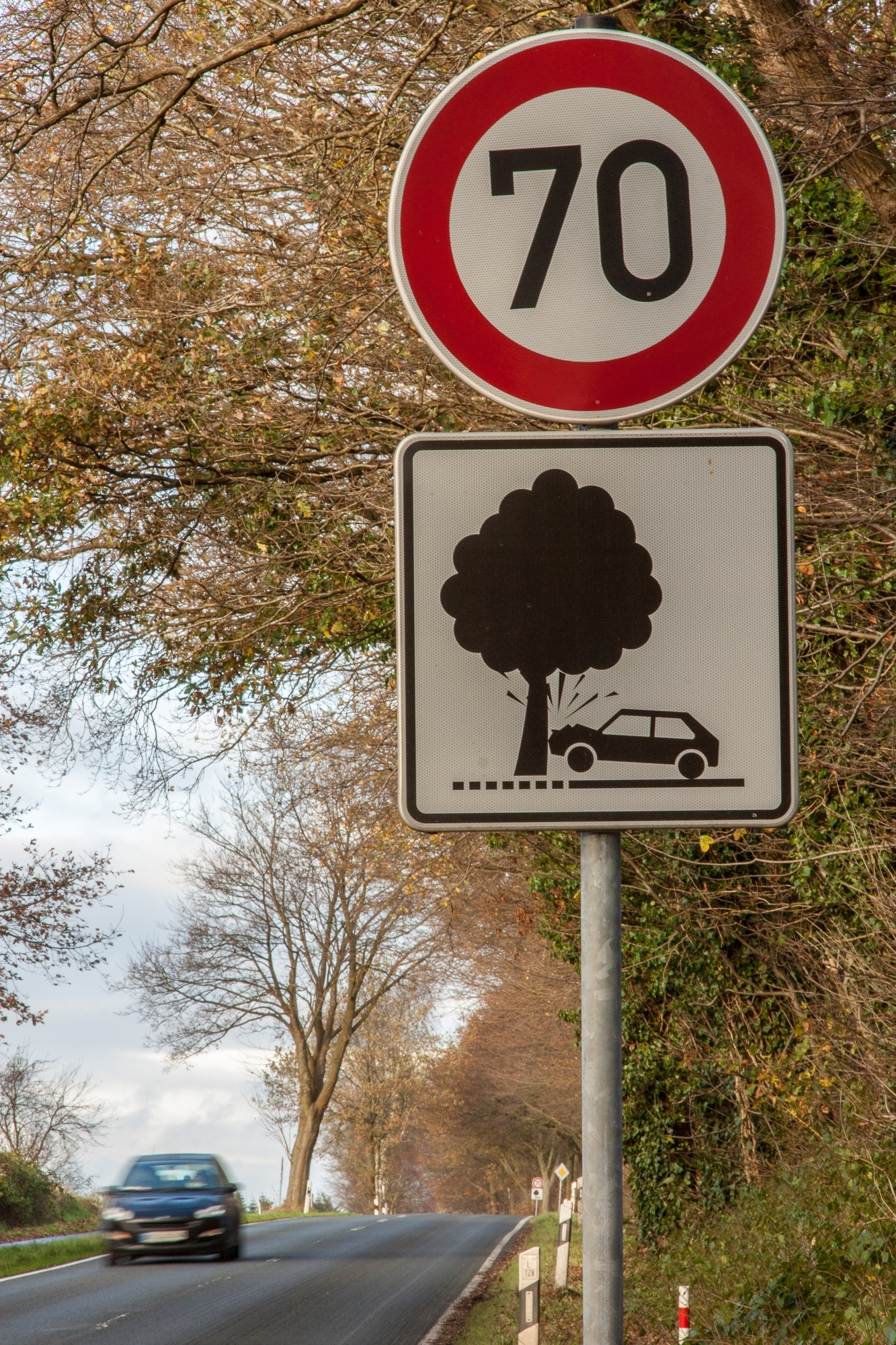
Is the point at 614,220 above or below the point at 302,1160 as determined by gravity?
above

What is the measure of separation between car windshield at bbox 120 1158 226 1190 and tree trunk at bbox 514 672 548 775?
19.1 meters

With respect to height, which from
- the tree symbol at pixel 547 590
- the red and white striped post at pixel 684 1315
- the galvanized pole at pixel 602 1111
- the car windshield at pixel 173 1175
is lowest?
the car windshield at pixel 173 1175

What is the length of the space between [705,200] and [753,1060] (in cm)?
1249

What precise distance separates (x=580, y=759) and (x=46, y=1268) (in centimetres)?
2117

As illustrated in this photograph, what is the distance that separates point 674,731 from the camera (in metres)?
1.73

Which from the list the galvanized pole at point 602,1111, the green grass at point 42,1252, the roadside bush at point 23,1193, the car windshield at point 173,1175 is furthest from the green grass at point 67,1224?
the galvanized pole at point 602,1111

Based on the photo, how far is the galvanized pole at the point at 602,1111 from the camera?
1.60 metres

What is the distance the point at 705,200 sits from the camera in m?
1.91

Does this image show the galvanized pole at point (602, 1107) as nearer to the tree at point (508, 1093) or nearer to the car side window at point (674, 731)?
the car side window at point (674, 731)

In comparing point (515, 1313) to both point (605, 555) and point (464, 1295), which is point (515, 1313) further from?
point (605, 555)

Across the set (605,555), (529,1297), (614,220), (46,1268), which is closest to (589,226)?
(614,220)

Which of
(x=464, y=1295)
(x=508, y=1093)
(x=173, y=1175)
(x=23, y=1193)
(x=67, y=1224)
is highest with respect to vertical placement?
(x=173, y=1175)

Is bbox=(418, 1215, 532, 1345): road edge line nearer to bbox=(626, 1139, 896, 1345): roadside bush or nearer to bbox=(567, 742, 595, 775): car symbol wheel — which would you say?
bbox=(626, 1139, 896, 1345): roadside bush

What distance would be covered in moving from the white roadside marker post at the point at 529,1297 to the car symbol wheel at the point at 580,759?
753cm
